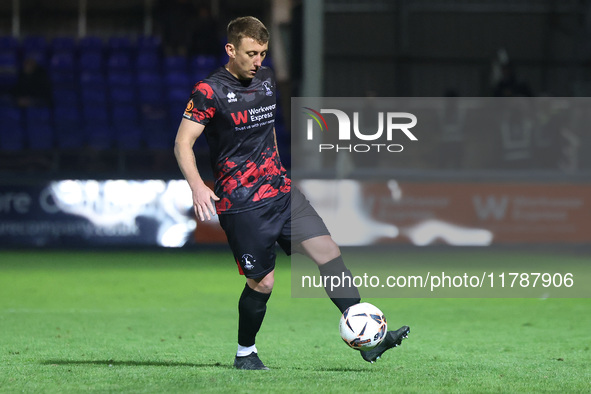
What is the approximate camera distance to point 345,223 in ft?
41.7

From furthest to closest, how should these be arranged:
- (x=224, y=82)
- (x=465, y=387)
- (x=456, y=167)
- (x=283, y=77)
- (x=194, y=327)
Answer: (x=283, y=77), (x=456, y=167), (x=194, y=327), (x=224, y=82), (x=465, y=387)

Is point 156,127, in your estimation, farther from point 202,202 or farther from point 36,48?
point 202,202

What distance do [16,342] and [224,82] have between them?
2.77 meters

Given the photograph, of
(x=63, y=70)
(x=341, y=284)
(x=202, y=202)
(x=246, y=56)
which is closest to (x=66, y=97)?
(x=63, y=70)

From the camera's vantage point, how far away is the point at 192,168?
5.33 m

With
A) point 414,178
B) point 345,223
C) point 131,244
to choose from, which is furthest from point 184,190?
point 414,178

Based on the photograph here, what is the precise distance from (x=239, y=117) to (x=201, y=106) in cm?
25

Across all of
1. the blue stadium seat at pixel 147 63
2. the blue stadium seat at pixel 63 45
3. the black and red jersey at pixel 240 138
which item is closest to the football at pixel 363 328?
the black and red jersey at pixel 240 138

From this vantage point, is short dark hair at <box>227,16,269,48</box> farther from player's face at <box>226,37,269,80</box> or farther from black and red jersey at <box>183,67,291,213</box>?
black and red jersey at <box>183,67,291,213</box>

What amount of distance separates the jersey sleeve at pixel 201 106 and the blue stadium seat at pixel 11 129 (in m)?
10.2

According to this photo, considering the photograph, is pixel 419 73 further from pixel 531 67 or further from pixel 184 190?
pixel 184 190

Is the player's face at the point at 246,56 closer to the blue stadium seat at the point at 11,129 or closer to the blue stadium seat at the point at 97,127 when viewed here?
the blue stadium seat at the point at 97,127

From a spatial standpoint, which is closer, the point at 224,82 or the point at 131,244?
the point at 224,82

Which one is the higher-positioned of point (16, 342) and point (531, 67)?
point (531, 67)
